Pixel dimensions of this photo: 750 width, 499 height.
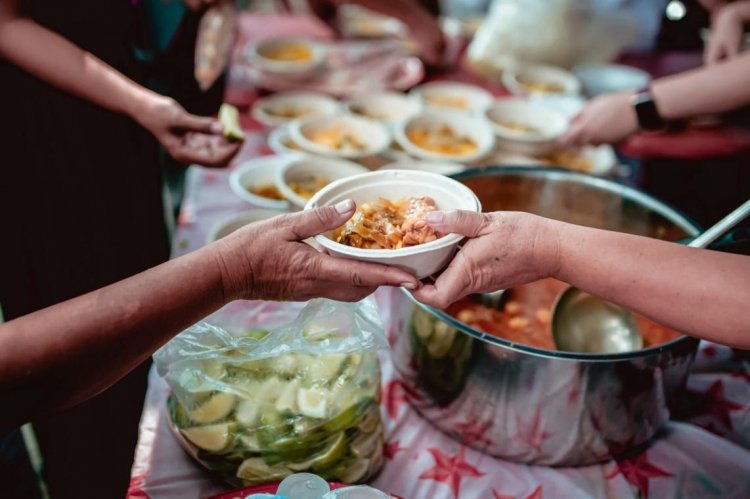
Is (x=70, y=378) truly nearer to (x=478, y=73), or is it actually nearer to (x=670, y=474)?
(x=670, y=474)

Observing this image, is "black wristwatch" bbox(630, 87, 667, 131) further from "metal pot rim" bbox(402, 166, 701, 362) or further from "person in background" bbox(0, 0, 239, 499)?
"person in background" bbox(0, 0, 239, 499)

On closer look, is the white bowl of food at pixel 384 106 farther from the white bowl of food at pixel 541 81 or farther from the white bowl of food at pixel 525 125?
the white bowl of food at pixel 541 81

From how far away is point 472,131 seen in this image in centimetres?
268

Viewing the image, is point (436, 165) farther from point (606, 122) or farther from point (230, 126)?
point (230, 126)

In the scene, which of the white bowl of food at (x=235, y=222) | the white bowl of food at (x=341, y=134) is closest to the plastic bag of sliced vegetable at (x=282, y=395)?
the white bowl of food at (x=235, y=222)

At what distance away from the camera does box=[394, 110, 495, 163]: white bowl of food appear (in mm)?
2473

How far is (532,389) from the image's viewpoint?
1229mm

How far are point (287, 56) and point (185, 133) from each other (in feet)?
5.10

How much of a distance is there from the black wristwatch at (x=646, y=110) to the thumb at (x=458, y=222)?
1.41 metres

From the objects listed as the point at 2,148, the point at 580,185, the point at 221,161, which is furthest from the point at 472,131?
the point at 2,148

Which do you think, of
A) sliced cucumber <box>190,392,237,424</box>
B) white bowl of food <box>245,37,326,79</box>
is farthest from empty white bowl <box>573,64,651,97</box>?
sliced cucumber <box>190,392,237,424</box>

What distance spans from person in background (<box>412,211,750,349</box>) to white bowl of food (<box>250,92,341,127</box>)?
6.05 ft

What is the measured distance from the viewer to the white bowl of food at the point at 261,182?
84.8 inches

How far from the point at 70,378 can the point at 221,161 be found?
112 centimetres
